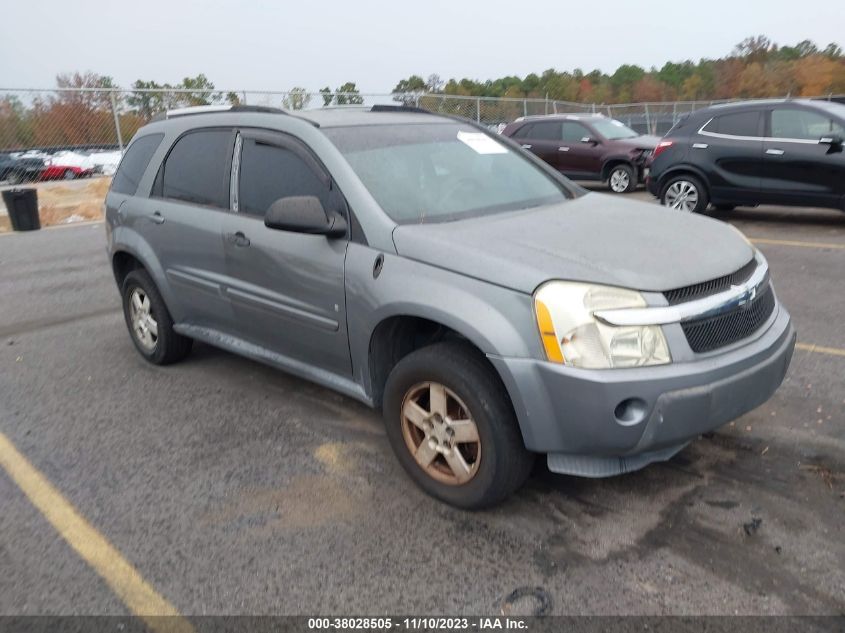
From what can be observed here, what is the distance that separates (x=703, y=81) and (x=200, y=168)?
248 feet

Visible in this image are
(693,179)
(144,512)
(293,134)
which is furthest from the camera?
(693,179)

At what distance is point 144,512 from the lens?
3393mm

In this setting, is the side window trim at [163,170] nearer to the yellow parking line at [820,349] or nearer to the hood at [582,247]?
the hood at [582,247]

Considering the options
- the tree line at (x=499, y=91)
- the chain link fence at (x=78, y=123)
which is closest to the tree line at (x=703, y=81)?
the tree line at (x=499, y=91)

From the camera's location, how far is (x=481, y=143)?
14.6 feet

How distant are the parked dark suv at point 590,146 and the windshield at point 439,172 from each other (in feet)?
33.6

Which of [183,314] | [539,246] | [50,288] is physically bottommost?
[50,288]

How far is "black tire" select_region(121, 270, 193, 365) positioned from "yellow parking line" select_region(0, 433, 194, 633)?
4.39 ft

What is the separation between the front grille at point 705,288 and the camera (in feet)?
9.59

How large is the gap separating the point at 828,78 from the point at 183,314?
65009mm

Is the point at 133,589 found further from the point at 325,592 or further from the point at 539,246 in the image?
the point at 539,246

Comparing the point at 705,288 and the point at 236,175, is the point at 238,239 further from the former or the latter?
the point at 705,288

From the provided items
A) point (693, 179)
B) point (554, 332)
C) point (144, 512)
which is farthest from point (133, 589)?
point (693, 179)

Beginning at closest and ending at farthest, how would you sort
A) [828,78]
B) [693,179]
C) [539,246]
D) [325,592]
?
[325,592] < [539,246] < [693,179] < [828,78]
